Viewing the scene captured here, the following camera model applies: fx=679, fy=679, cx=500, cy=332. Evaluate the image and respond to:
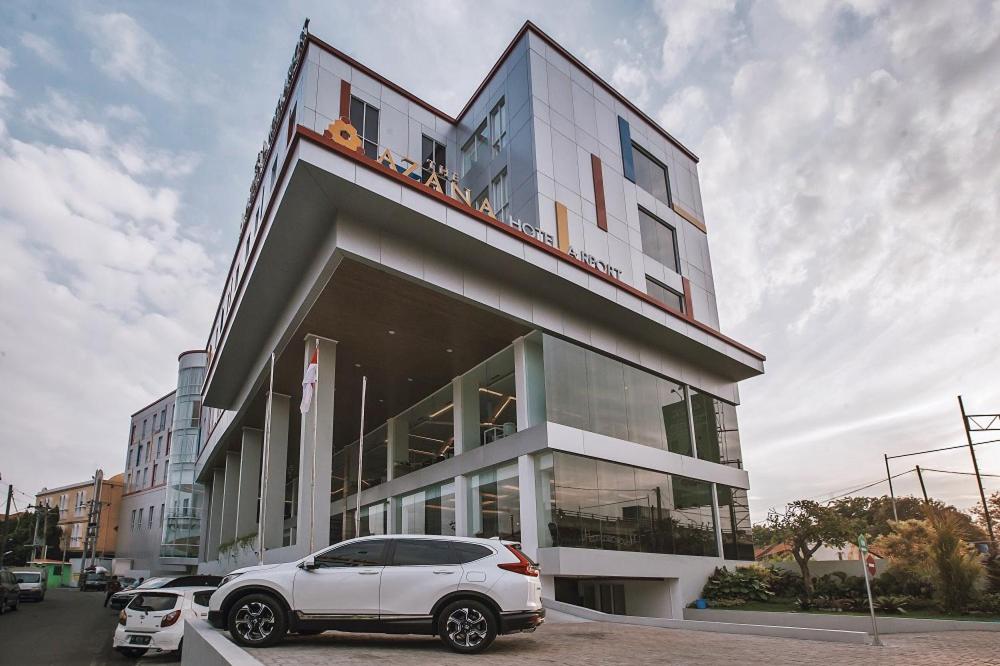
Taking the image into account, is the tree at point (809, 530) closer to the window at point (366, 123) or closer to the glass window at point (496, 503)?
the glass window at point (496, 503)

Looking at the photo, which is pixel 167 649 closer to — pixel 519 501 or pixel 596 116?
pixel 519 501

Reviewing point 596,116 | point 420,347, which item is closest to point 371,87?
point 596,116

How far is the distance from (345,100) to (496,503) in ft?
51.7

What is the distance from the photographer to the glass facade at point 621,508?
19922mm

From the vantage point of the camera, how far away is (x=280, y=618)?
9.51m

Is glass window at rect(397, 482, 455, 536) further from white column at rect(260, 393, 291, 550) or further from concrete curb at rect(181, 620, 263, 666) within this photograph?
concrete curb at rect(181, 620, 263, 666)

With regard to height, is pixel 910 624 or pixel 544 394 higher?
pixel 544 394

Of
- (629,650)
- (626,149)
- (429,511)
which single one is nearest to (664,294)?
(626,149)

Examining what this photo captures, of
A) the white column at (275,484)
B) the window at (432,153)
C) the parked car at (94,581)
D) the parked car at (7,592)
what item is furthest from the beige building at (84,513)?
the window at (432,153)

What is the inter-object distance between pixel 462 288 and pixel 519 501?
21.8ft

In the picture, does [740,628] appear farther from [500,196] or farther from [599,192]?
[500,196]

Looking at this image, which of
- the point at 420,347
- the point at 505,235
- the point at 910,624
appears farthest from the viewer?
the point at 420,347

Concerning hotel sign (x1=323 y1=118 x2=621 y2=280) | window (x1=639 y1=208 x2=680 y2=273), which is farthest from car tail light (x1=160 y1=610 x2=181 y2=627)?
window (x1=639 y1=208 x2=680 y2=273)

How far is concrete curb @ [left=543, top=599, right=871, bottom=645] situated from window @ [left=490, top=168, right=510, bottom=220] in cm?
1433
